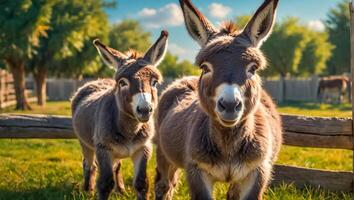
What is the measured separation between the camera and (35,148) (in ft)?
34.9

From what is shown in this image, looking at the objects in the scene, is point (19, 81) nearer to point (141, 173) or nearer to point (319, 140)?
point (141, 173)

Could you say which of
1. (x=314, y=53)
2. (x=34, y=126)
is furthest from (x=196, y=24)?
(x=314, y=53)

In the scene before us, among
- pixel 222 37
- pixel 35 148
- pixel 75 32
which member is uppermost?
pixel 75 32

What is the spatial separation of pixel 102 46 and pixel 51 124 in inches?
89.3

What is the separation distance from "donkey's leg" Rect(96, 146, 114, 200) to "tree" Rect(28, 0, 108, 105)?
23.6m

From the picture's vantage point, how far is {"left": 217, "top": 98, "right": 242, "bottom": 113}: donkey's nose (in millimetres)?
3096

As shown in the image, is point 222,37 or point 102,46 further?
point 102,46

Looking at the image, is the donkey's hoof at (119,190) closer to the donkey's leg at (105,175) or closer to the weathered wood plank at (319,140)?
the donkey's leg at (105,175)

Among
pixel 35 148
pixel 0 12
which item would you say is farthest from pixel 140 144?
pixel 0 12

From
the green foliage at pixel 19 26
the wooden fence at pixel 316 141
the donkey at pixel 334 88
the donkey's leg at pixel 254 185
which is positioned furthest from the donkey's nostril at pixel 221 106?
the donkey at pixel 334 88

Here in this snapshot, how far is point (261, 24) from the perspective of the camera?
12.0 feet

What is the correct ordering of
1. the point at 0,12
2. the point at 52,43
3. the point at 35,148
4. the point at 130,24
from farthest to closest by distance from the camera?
the point at 130,24 < the point at 52,43 < the point at 0,12 < the point at 35,148

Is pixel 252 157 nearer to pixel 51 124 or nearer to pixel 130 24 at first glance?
pixel 51 124

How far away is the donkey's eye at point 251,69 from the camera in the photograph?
345 centimetres
